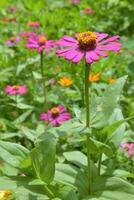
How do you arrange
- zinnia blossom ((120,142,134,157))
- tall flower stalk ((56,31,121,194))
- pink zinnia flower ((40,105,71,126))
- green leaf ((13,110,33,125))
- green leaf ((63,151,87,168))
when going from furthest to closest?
green leaf ((13,110,33,125)) < pink zinnia flower ((40,105,71,126)) < zinnia blossom ((120,142,134,157)) < green leaf ((63,151,87,168)) < tall flower stalk ((56,31,121,194))

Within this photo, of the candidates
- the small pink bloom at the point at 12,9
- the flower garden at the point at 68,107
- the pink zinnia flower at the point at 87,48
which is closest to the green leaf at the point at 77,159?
the flower garden at the point at 68,107

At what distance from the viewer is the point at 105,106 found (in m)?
1.15

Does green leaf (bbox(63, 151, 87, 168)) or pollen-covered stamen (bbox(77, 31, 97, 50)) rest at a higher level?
pollen-covered stamen (bbox(77, 31, 97, 50))

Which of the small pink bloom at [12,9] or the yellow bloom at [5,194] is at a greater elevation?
the small pink bloom at [12,9]

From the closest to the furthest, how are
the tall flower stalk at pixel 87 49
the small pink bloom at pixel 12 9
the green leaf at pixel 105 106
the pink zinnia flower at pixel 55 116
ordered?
the tall flower stalk at pixel 87 49 → the green leaf at pixel 105 106 → the pink zinnia flower at pixel 55 116 → the small pink bloom at pixel 12 9

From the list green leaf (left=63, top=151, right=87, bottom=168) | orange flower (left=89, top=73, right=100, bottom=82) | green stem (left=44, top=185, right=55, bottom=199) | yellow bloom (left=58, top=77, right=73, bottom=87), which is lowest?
green stem (left=44, top=185, right=55, bottom=199)

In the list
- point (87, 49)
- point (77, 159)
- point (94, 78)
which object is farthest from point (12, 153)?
point (94, 78)

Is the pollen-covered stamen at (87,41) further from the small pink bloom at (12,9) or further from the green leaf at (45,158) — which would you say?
the small pink bloom at (12,9)

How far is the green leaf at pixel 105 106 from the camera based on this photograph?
1129mm

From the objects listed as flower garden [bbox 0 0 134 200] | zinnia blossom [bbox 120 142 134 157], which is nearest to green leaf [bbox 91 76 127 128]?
flower garden [bbox 0 0 134 200]

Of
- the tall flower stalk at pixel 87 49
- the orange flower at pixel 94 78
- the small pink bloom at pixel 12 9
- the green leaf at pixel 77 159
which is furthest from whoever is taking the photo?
the small pink bloom at pixel 12 9

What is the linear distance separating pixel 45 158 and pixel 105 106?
8.1 inches

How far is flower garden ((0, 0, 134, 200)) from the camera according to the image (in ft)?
3.59

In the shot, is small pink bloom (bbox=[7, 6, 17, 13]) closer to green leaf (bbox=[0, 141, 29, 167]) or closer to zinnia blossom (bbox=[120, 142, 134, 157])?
zinnia blossom (bbox=[120, 142, 134, 157])
